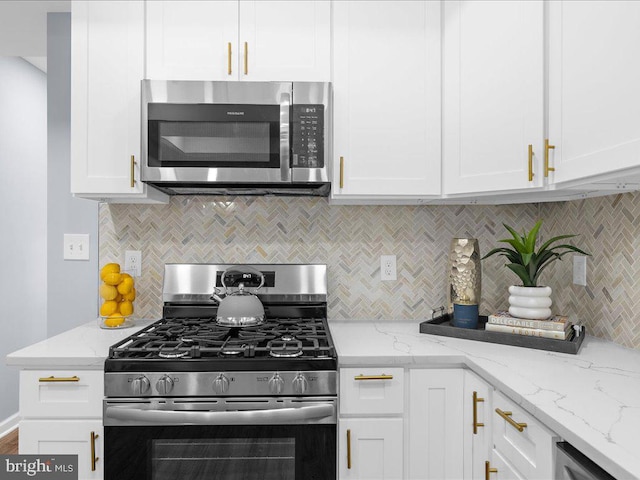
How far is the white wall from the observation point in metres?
3.34

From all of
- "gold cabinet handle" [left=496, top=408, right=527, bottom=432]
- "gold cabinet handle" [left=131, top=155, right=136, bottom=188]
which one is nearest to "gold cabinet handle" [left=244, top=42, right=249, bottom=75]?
"gold cabinet handle" [left=131, top=155, right=136, bottom=188]

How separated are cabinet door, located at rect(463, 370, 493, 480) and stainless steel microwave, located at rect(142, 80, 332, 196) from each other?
962 mm

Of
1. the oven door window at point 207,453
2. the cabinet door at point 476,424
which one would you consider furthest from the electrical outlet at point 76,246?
the cabinet door at point 476,424

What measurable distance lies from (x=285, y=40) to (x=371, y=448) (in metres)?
1.65

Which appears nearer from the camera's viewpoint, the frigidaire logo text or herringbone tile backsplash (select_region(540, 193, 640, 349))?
Result: the frigidaire logo text

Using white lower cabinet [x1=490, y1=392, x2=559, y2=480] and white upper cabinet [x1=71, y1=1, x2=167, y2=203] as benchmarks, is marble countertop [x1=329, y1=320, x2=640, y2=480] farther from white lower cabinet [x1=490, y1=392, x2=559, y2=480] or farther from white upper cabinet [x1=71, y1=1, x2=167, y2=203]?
white upper cabinet [x1=71, y1=1, x2=167, y2=203]

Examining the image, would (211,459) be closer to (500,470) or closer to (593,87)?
(500,470)

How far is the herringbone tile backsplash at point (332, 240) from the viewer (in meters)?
2.19

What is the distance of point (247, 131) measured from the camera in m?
1.85

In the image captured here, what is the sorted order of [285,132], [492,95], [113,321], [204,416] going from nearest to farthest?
[204,416]
[492,95]
[285,132]
[113,321]

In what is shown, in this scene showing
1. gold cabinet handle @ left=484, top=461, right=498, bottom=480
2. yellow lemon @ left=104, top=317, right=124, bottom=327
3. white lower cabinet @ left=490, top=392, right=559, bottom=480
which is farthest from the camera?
yellow lemon @ left=104, top=317, right=124, bottom=327

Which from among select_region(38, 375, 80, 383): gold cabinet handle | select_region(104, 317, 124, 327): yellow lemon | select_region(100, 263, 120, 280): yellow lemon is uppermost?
→ select_region(100, 263, 120, 280): yellow lemon

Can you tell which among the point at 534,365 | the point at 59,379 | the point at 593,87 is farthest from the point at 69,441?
the point at 593,87

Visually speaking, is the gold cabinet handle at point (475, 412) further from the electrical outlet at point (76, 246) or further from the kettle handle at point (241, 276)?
the electrical outlet at point (76, 246)
